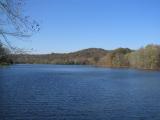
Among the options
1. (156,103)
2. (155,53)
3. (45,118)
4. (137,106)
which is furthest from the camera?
(155,53)

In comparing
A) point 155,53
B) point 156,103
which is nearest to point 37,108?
point 156,103

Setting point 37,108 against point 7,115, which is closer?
point 7,115

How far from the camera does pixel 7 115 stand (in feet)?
75.5

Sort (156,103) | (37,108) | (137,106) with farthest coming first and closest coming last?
(156,103) < (137,106) < (37,108)

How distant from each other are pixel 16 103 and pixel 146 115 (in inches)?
468

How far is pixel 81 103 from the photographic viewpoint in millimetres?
29219

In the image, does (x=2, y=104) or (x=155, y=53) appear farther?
(x=155, y=53)

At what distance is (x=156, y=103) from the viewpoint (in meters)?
30.0

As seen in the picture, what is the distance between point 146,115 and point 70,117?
572cm

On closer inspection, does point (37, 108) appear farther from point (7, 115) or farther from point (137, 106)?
point (137, 106)

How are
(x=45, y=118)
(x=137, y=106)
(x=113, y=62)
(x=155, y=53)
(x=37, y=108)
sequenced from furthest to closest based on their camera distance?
(x=113, y=62) < (x=155, y=53) < (x=137, y=106) < (x=37, y=108) < (x=45, y=118)

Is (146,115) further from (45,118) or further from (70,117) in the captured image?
(45,118)

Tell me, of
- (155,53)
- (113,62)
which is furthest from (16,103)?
(113,62)

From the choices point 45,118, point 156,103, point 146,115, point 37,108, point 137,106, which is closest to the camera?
point 45,118
